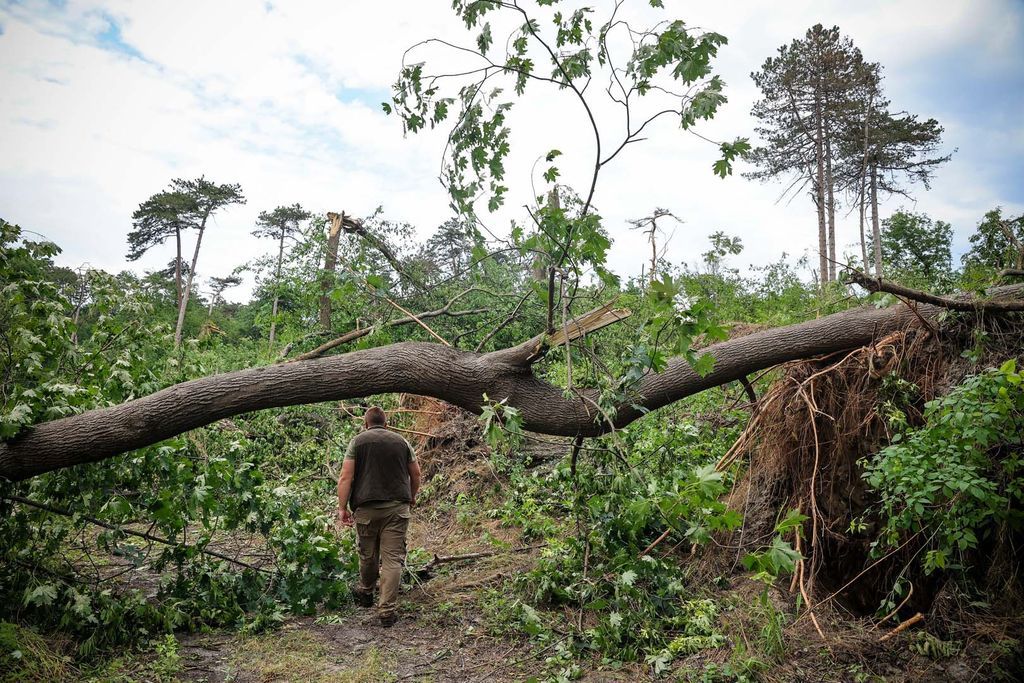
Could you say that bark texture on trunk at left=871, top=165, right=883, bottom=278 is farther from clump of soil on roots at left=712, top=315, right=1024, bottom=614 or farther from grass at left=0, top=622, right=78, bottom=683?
grass at left=0, top=622, right=78, bottom=683

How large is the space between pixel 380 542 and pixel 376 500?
43 cm

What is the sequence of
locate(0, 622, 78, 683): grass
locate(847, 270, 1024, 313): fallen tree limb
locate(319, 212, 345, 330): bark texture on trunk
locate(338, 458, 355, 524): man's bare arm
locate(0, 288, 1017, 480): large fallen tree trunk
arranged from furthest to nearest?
locate(319, 212, 345, 330): bark texture on trunk → locate(338, 458, 355, 524): man's bare arm → locate(847, 270, 1024, 313): fallen tree limb → locate(0, 288, 1017, 480): large fallen tree trunk → locate(0, 622, 78, 683): grass

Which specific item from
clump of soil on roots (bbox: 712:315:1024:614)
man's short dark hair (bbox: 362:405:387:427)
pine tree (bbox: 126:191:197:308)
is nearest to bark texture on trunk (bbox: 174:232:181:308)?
pine tree (bbox: 126:191:197:308)

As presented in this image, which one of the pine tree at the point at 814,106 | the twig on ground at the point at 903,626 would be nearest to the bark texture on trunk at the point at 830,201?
the pine tree at the point at 814,106

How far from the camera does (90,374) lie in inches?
229

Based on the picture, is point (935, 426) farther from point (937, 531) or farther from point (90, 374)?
point (90, 374)

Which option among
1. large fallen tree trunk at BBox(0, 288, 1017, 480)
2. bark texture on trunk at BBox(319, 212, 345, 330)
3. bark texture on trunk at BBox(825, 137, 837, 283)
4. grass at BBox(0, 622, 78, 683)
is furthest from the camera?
bark texture on trunk at BBox(825, 137, 837, 283)

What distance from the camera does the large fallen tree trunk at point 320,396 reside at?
4.55 m

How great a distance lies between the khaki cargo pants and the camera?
6.11 m

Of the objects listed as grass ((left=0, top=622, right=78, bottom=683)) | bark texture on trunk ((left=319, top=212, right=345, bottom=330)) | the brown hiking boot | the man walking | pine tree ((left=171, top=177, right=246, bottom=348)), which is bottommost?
the brown hiking boot

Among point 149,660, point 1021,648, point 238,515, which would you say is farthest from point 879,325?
point 149,660

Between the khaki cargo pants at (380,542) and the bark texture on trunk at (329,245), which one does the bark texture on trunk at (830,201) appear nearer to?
the bark texture on trunk at (329,245)

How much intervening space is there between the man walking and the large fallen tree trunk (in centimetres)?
164

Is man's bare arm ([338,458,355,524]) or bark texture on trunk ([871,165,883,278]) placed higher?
bark texture on trunk ([871,165,883,278])
